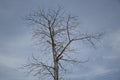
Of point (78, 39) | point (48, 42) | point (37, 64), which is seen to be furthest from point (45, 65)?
point (78, 39)

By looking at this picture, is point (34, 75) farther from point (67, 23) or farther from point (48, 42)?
point (67, 23)

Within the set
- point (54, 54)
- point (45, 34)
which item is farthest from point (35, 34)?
point (54, 54)

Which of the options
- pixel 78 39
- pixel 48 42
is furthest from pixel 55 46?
pixel 78 39

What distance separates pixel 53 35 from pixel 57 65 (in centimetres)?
310

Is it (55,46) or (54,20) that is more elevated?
(54,20)

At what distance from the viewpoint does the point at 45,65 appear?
22.6 m

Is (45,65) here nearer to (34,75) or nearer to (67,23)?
(34,75)

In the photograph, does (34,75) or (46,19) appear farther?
(46,19)

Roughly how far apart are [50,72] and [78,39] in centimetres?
414

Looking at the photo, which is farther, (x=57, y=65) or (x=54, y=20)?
(x=54, y=20)

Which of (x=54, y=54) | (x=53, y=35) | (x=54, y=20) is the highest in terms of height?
(x=54, y=20)

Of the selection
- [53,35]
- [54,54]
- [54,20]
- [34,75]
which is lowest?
[34,75]

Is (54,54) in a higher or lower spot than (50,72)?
higher

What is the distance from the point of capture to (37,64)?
23.0 m
